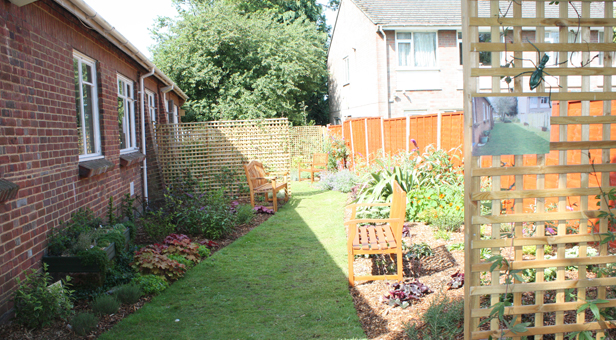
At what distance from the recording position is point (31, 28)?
4648 mm

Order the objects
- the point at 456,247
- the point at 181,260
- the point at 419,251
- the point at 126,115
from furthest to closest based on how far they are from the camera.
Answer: the point at 126,115 → the point at 181,260 → the point at 456,247 → the point at 419,251

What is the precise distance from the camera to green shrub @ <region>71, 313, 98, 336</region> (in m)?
3.82

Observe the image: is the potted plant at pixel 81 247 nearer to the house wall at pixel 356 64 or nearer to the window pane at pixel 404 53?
the house wall at pixel 356 64

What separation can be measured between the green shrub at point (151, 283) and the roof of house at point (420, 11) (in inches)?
548

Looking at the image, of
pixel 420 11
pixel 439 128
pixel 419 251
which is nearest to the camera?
pixel 419 251

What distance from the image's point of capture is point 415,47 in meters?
17.1

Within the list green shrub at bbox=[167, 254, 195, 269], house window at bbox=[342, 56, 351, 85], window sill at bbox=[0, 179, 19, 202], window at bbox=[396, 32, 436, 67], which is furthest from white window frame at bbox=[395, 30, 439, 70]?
window sill at bbox=[0, 179, 19, 202]

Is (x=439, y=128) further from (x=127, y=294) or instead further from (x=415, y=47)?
(x=415, y=47)

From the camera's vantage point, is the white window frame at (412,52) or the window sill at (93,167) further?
the white window frame at (412,52)

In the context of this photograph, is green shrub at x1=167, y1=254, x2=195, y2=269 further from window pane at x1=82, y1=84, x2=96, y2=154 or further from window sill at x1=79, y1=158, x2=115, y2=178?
window pane at x1=82, y1=84, x2=96, y2=154

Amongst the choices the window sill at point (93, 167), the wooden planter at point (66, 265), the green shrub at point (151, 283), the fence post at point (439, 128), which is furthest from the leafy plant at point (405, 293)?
the fence post at point (439, 128)

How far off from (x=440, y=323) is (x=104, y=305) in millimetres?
3077

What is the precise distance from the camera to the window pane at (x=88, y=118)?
654 cm

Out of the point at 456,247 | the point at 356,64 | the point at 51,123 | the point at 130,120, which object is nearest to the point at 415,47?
the point at 356,64
